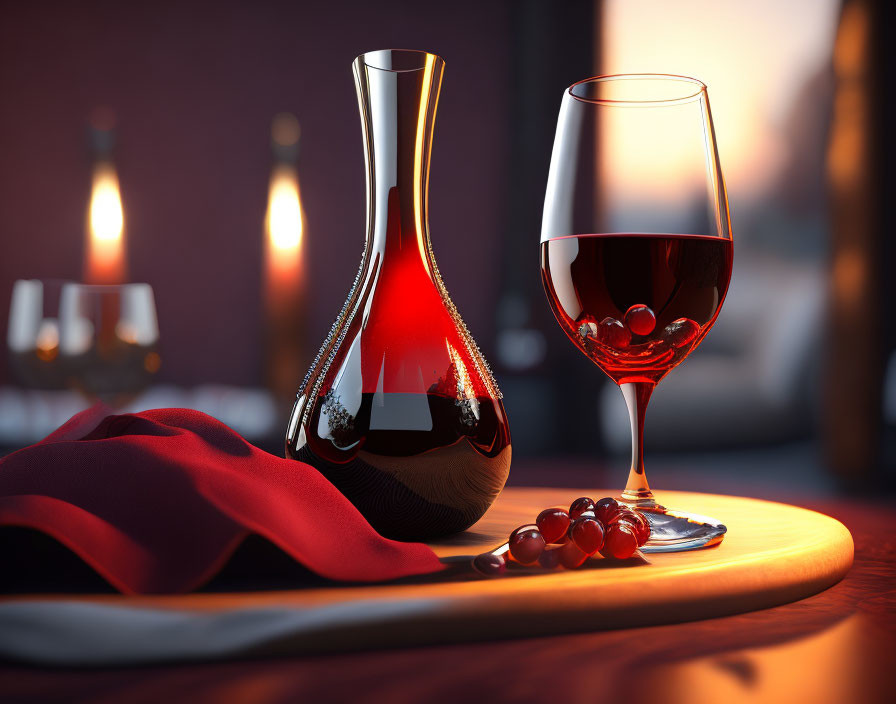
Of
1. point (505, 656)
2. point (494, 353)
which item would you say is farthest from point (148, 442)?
point (494, 353)

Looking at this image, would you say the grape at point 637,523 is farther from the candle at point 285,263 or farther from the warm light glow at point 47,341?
the candle at point 285,263

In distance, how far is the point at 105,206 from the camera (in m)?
3.60

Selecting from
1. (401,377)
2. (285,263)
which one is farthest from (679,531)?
(285,263)

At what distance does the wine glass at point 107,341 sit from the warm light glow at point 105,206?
272 centimetres

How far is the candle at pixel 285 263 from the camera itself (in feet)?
11.5

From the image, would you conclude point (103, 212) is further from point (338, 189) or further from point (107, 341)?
point (107, 341)

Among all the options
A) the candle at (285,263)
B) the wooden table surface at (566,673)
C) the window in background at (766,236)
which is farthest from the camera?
the candle at (285,263)

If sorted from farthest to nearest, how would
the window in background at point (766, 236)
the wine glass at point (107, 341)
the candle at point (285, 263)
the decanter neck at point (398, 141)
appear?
the candle at point (285, 263) < the window in background at point (766, 236) < the wine glass at point (107, 341) < the decanter neck at point (398, 141)

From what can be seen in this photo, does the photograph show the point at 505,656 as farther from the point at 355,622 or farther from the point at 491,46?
the point at 491,46

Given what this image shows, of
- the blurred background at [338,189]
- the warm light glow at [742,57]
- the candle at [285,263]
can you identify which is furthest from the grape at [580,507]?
the candle at [285,263]

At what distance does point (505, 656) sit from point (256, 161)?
352cm

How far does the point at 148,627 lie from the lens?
0.27 meters

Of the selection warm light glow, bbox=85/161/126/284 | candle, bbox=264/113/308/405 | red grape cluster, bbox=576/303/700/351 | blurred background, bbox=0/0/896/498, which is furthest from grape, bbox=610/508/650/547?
warm light glow, bbox=85/161/126/284

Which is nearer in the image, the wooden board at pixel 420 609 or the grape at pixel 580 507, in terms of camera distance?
the wooden board at pixel 420 609
